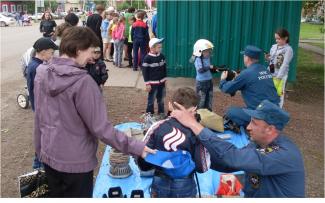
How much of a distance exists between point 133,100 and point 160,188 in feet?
20.3

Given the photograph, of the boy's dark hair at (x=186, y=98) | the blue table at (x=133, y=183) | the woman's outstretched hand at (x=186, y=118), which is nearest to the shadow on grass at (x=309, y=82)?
the blue table at (x=133, y=183)

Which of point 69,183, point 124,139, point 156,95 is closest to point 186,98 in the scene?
point 124,139

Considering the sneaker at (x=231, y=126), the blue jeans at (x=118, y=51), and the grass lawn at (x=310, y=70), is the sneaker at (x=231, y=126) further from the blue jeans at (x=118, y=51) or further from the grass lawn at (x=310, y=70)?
the blue jeans at (x=118, y=51)

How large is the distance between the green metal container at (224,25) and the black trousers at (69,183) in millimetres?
7956

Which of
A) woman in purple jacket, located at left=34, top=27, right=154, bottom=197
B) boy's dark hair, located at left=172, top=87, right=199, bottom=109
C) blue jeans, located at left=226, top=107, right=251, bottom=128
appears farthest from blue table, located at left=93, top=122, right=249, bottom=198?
blue jeans, located at left=226, top=107, right=251, bottom=128

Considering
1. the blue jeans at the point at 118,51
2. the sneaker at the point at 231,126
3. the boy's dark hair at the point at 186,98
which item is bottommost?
the sneaker at the point at 231,126

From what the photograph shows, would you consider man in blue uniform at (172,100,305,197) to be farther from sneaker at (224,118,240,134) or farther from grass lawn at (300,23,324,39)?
grass lawn at (300,23,324,39)

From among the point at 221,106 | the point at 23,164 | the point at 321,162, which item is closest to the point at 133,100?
the point at 221,106

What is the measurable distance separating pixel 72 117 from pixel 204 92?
4.83m

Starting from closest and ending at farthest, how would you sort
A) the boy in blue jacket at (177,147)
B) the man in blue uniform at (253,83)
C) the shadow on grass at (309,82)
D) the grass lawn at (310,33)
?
the boy in blue jacket at (177,147) < the man in blue uniform at (253,83) < the shadow on grass at (309,82) < the grass lawn at (310,33)

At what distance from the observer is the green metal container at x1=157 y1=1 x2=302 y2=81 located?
10.5m

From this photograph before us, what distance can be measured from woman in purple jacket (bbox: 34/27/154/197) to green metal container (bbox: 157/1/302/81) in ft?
25.9

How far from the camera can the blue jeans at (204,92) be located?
738 cm

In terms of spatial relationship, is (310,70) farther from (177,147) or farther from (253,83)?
(177,147)
